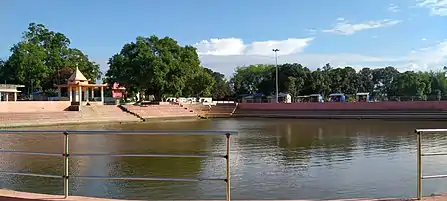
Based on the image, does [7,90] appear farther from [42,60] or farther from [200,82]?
[200,82]

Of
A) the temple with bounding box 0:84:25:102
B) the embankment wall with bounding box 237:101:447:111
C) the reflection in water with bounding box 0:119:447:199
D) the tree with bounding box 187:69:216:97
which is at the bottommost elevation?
the reflection in water with bounding box 0:119:447:199

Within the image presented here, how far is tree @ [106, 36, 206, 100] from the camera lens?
4466cm

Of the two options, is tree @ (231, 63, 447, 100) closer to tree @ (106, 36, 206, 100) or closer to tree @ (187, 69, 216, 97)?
tree @ (187, 69, 216, 97)

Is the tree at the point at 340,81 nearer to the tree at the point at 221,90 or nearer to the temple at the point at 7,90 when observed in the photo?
the tree at the point at 221,90

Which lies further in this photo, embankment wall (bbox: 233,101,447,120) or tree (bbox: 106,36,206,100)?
tree (bbox: 106,36,206,100)

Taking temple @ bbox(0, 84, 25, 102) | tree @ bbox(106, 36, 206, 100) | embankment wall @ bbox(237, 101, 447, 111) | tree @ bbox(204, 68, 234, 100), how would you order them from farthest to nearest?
tree @ bbox(204, 68, 234, 100), temple @ bbox(0, 84, 25, 102), tree @ bbox(106, 36, 206, 100), embankment wall @ bbox(237, 101, 447, 111)

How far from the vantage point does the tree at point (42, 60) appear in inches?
2063

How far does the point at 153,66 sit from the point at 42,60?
19203 mm

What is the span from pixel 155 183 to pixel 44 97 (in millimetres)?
51973

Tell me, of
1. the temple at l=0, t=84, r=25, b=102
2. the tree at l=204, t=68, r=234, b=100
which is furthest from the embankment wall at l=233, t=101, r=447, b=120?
the temple at l=0, t=84, r=25, b=102

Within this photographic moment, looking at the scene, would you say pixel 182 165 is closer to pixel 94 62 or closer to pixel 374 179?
pixel 374 179

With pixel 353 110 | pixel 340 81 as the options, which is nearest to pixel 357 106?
pixel 353 110

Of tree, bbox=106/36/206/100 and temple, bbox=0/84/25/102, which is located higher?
tree, bbox=106/36/206/100

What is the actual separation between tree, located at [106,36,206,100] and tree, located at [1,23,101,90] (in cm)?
1003
